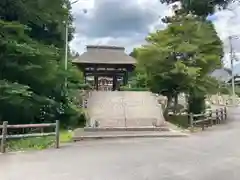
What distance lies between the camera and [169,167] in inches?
315

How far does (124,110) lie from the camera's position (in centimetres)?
1925

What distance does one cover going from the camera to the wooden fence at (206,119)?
1854 cm

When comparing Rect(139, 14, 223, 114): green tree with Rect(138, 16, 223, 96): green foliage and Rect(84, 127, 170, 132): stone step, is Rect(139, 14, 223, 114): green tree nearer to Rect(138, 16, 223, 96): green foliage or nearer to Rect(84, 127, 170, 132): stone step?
Rect(138, 16, 223, 96): green foliage

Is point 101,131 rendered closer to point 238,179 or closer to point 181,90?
point 181,90

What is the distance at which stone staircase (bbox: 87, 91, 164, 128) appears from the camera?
56.7ft

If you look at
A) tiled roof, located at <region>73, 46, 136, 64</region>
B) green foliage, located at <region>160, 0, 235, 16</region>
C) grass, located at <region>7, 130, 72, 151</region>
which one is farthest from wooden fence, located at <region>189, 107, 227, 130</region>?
green foliage, located at <region>160, 0, 235, 16</region>

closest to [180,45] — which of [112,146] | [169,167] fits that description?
[112,146]

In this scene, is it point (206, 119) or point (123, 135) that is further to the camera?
point (206, 119)

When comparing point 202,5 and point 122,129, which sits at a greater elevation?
point 202,5

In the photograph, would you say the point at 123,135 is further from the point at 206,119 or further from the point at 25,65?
the point at 206,119

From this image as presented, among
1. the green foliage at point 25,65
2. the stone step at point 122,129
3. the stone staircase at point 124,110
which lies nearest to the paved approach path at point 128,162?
the green foliage at point 25,65

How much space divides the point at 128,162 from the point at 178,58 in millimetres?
13024

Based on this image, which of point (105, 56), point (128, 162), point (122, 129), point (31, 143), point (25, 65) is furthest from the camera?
point (105, 56)

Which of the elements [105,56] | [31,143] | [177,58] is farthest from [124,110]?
[105,56]
